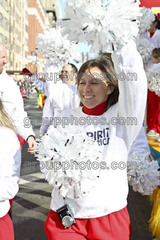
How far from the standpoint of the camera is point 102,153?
5.09ft

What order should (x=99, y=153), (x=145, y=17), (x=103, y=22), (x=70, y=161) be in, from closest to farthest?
(x=103, y=22) < (x=70, y=161) < (x=99, y=153) < (x=145, y=17)

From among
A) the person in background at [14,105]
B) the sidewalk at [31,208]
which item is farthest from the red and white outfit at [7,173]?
the sidewalk at [31,208]

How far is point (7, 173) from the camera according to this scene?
158 centimetres

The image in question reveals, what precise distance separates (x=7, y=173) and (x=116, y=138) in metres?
0.58

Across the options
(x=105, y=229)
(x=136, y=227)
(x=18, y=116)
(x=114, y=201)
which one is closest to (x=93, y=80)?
(x=114, y=201)

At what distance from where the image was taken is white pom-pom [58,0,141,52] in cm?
117

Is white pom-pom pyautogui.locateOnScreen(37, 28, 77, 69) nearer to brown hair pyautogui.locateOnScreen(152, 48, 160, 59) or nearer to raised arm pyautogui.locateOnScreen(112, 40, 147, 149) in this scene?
brown hair pyautogui.locateOnScreen(152, 48, 160, 59)

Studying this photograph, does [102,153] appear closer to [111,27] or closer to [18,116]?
[111,27]

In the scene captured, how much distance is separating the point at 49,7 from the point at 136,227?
86.1 m

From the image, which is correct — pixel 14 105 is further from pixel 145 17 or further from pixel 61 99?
pixel 145 17

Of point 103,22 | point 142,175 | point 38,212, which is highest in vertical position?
point 103,22

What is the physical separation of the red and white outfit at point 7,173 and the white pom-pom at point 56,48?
147 cm

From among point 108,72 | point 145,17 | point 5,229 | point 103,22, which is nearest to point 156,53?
point 145,17

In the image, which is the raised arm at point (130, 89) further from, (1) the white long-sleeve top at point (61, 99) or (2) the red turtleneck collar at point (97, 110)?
(1) the white long-sleeve top at point (61, 99)
